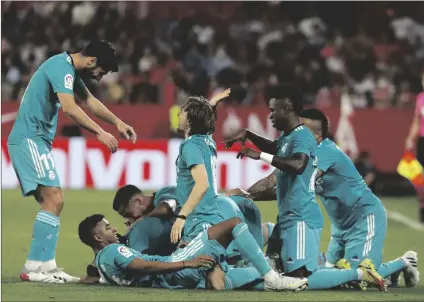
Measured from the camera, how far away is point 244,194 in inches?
379

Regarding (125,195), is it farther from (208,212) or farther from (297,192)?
(297,192)

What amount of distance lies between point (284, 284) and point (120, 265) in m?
1.31

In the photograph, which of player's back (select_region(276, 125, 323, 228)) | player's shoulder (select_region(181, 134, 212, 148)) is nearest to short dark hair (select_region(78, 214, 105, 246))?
player's shoulder (select_region(181, 134, 212, 148))

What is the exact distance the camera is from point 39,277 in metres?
9.23

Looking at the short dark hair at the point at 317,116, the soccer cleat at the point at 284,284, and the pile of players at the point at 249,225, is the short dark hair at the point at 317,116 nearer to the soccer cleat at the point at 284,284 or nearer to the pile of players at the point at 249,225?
the pile of players at the point at 249,225

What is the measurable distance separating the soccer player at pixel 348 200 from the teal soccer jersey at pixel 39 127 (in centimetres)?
222

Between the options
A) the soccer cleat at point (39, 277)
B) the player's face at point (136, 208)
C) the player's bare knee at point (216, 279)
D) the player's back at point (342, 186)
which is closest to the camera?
the player's bare knee at point (216, 279)

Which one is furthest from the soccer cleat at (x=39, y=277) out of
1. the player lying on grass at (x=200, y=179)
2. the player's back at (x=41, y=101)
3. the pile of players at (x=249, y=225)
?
the player lying on grass at (x=200, y=179)

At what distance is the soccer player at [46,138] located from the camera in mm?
9281

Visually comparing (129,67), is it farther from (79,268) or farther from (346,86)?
(79,268)

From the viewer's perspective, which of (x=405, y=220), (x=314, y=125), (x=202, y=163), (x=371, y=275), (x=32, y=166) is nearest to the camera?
(x=202, y=163)

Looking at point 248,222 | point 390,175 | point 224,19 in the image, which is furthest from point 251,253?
point 224,19

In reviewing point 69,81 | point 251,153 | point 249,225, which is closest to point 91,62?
point 69,81

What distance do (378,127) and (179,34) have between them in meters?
4.92
